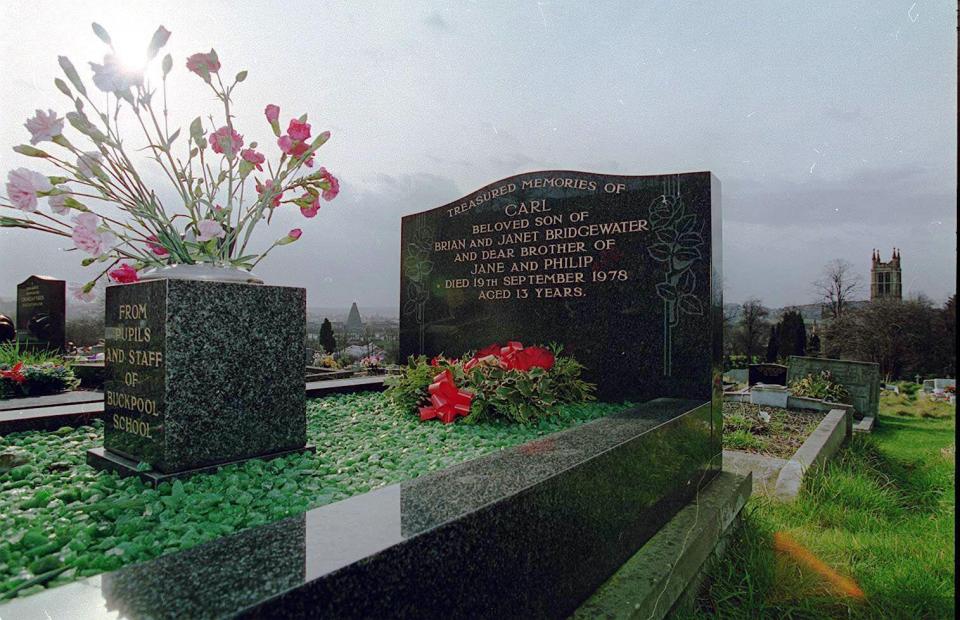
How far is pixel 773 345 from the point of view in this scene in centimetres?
1756

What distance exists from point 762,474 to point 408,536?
4.18 m

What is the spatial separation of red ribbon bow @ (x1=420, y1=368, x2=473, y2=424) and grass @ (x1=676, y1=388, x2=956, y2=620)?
4.95 feet

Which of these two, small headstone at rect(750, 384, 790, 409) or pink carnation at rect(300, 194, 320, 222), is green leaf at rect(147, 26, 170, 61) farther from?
small headstone at rect(750, 384, 790, 409)

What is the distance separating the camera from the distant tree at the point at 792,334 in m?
17.1

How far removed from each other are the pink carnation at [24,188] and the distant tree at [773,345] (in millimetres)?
18486

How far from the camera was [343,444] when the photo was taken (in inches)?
112

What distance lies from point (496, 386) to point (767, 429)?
4530 mm

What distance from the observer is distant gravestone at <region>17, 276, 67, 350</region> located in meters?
9.80

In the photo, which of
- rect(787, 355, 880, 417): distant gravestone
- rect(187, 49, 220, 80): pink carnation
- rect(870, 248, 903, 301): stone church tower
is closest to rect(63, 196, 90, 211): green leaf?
rect(187, 49, 220, 80): pink carnation

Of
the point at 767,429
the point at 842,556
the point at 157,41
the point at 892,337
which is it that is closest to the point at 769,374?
the point at 767,429

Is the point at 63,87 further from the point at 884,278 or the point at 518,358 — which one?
the point at 884,278

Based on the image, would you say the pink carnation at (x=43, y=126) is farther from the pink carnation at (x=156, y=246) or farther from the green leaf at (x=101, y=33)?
the pink carnation at (x=156, y=246)

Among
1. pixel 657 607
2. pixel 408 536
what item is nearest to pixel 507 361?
pixel 657 607

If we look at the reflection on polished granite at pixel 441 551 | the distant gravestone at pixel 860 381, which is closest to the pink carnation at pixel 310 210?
the reflection on polished granite at pixel 441 551
